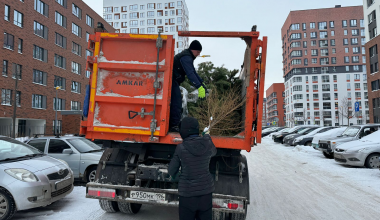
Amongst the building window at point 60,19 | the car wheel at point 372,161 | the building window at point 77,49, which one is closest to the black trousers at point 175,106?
the car wheel at point 372,161

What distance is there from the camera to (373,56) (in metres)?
36.3

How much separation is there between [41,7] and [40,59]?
6.29 metres

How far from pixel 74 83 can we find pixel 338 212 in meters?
39.6

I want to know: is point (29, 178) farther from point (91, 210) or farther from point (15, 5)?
point (15, 5)

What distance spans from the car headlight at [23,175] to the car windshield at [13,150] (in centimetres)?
52

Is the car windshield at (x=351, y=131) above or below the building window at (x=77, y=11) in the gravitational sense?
below

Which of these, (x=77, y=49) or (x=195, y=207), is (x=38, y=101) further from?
(x=195, y=207)

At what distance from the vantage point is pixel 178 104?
14.3 feet

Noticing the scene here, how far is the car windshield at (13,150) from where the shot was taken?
512 centimetres

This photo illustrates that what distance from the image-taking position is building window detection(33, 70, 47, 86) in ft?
103

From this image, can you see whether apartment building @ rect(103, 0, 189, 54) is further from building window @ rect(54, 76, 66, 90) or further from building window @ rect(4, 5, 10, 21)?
building window @ rect(4, 5, 10, 21)

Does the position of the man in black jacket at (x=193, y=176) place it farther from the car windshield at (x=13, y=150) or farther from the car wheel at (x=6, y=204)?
the car windshield at (x=13, y=150)

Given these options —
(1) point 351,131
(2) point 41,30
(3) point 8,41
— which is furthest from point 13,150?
(2) point 41,30

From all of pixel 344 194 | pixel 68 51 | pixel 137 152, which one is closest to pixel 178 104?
pixel 137 152
